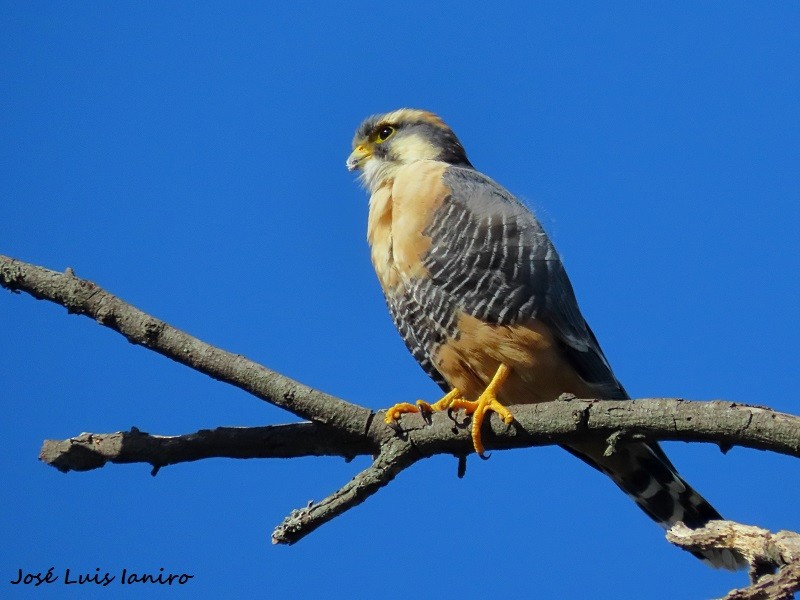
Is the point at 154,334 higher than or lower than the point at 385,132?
lower

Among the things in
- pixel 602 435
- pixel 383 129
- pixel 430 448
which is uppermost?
pixel 383 129

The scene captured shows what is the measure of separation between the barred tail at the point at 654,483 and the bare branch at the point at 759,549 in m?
1.27

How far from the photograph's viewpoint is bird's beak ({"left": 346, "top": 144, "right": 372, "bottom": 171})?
5.93m

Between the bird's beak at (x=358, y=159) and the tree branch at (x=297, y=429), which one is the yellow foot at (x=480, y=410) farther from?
the bird's beak at (x=358, y=159)

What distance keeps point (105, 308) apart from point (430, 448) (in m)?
1.41

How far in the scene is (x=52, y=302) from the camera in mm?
3789

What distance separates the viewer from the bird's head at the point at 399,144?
575 centimetres

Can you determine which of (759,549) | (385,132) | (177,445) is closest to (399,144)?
(385,132)

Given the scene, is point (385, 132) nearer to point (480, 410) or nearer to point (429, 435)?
point (480, 410)

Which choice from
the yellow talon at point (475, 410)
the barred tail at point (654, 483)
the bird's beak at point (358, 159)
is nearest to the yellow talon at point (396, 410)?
the yellow talon at point (475, 410)

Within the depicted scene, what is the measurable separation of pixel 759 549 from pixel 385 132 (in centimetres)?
368

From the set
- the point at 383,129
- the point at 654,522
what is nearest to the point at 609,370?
the point at 654,522

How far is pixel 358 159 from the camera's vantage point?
19.5 ft

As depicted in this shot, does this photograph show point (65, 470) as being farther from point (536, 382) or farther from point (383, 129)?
point (383, 129)
